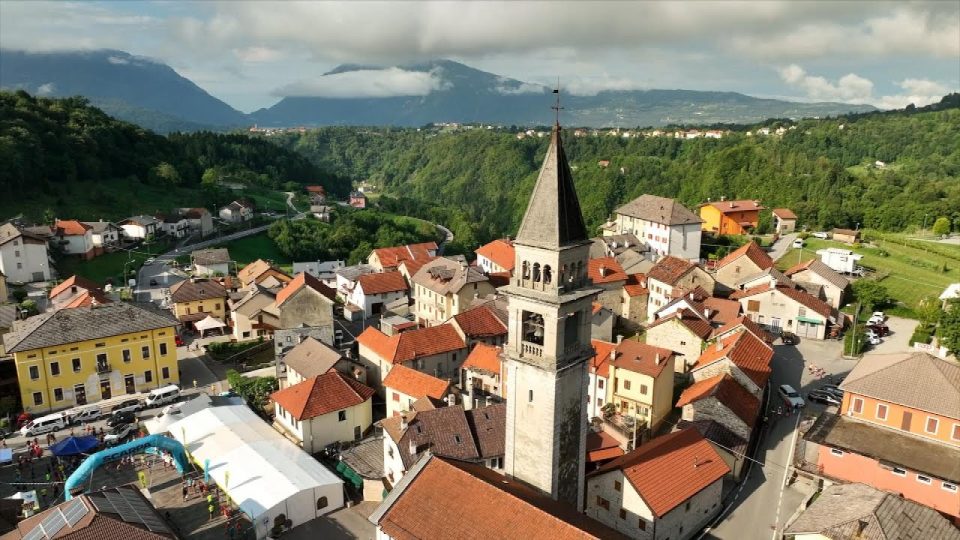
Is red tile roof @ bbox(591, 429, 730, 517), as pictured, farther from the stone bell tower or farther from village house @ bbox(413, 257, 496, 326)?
village house @ bbox(413, 257, 496, 326)

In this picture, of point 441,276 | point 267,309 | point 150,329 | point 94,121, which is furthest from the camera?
point 94,121

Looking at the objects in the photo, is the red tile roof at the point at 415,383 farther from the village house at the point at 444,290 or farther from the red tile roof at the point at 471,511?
the village house at the point at 444,290

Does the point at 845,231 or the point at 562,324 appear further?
the point at 845,231

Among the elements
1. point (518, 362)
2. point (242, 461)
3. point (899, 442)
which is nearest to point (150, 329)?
point (242, 461)

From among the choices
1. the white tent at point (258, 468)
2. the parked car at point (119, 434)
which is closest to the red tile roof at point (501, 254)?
the white tent at point (258, 468)

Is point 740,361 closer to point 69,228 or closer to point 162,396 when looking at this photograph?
point 162,396

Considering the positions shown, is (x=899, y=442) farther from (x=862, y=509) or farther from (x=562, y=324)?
(x=562, y=324)
